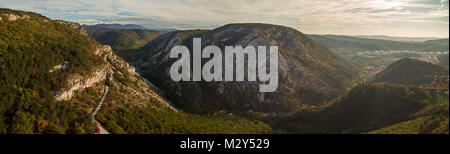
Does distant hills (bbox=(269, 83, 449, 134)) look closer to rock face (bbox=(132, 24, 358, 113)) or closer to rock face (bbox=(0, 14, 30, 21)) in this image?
rock face (bbox=(132, 24, 358, 113))

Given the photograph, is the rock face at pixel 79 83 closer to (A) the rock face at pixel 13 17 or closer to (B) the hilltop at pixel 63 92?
(B) the hilltop at pixel 63 92

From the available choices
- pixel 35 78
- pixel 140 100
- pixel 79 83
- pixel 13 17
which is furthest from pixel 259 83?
pixel 13 17

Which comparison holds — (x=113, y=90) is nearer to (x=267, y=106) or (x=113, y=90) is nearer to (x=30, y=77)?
(x=30, y=77)

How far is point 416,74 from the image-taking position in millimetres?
106500

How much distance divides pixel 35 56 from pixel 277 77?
12768cm

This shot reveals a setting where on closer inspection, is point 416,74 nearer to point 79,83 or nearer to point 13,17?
point 79,83

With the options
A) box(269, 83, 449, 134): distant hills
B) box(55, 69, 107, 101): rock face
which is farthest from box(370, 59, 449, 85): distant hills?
box(55, 69, 107, 101): rock face

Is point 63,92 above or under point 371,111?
above

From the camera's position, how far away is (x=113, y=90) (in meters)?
81.2

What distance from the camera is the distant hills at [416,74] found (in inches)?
3708

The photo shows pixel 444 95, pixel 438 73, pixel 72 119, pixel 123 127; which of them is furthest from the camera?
pixel 438 73
